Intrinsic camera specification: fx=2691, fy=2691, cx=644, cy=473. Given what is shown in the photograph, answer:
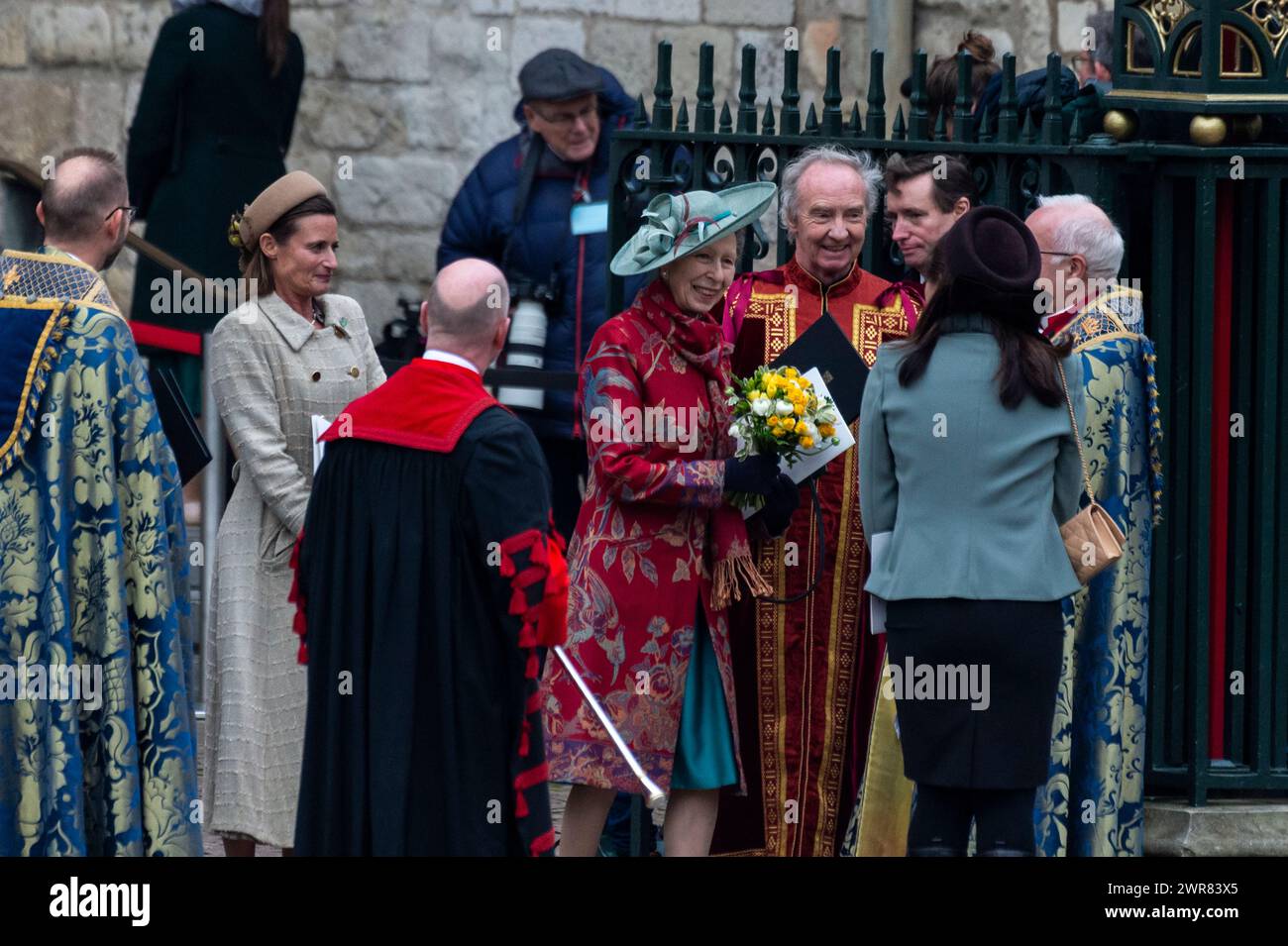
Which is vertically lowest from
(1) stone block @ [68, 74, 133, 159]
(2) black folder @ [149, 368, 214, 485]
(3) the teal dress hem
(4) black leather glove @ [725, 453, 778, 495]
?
(3) the teal dress hem

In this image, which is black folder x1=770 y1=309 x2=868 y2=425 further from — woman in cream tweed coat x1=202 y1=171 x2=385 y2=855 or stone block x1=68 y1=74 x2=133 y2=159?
stone block x1=68 y1=74 x2=133 y2=159

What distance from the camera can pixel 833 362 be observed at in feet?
22.7

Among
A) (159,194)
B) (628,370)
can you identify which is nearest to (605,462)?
(628,370)

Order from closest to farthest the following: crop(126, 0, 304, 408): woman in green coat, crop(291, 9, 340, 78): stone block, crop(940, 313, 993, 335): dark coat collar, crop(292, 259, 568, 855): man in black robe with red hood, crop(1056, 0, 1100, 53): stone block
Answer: crop(292, 259, 568, 855): man in black robe with red hood
crop(940, 313, 993, 335): dark coat collar
crop(126, 0, 304, 408): woman in green coat
crop(291, 9, 340, 78): stone block
crop(1056, 0, 1100, 53): stone block

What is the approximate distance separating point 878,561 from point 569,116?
312 centimetres

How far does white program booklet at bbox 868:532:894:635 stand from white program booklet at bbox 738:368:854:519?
1.62ft

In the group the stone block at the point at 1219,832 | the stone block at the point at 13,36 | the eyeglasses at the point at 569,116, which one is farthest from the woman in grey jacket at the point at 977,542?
the stone block at the point at 13,36

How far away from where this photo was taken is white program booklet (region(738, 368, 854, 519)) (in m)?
6.70

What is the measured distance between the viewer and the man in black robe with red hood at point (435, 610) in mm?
5707

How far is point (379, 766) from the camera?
575cm

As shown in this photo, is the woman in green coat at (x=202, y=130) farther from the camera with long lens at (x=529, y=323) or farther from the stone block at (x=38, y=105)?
the stone block at (x=38, y=105)

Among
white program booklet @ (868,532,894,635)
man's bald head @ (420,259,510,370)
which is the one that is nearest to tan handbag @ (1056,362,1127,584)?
white program booklet @ (868,532,894,635)

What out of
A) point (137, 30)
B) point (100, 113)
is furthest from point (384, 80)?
point (100, 113)
